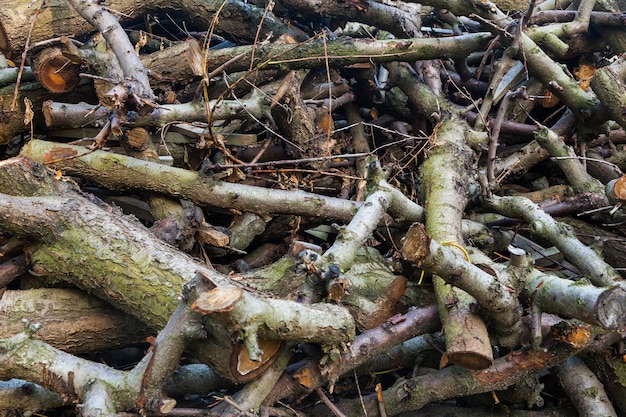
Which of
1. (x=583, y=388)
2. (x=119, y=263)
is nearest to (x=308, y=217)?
(x=119, y=263)

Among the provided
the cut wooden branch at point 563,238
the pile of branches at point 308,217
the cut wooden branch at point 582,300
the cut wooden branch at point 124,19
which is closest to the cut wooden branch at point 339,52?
the pile of branches at point 308,217

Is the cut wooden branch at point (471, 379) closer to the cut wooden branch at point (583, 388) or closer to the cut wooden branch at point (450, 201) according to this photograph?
the cut wooden branch at point (450, 201)

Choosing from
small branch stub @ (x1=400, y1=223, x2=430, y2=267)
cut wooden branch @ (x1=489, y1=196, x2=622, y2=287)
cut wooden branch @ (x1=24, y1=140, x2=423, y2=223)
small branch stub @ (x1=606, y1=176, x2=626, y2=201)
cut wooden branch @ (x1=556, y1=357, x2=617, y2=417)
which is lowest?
cut wooden branch @ (x1=556, y1=357, x2=617, y2=417)

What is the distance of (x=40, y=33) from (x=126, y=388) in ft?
8.10

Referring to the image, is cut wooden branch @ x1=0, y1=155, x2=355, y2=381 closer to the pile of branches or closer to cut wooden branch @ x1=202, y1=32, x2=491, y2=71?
the pile of branches

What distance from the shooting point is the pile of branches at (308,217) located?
2047mm

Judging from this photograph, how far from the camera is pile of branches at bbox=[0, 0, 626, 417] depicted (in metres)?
2.05

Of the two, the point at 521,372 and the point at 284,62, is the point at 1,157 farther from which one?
the point at 521,372

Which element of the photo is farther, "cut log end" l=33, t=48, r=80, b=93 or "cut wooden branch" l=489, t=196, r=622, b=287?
"cut log end" l=33, t=48, r=80, b=93

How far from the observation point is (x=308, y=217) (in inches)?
121

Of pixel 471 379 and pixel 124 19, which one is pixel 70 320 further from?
pixel 124 19

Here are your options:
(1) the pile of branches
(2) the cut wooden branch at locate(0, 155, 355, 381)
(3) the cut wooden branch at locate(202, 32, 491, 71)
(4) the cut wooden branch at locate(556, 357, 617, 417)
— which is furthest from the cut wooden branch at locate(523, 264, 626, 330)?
(3) the cut wooden branch at locate(202, 32, 491, 71)

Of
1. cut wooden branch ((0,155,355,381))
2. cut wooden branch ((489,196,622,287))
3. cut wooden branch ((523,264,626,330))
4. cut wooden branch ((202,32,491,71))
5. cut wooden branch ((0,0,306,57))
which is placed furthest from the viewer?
cut wooden branch ((202,32,491,71))

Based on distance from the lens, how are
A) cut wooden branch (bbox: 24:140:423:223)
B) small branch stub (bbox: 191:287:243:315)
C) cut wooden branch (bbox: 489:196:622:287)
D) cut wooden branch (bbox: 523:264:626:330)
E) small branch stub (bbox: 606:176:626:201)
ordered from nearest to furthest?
1. small branch stub (bbox: 191:287:243:315)
2. cut wooden branch (bbox: 523:264:626:330)
3. cut wooden branch (bbox: 489:196:622:287)
4. small branch stub (bbox: 606:176:626:201)
5. cut wooden branch (bbox: 24:140:423:223)
